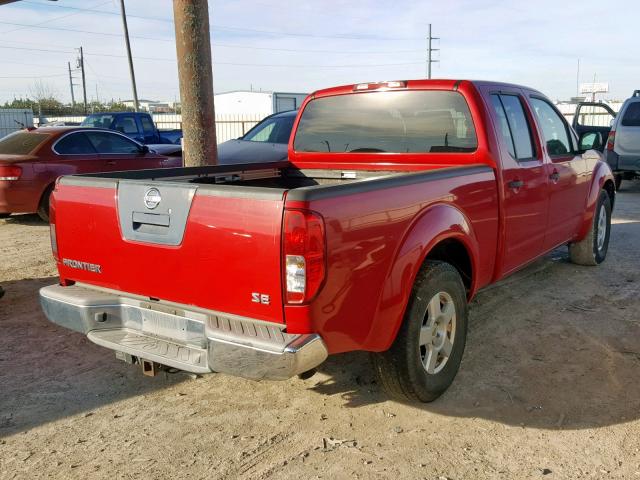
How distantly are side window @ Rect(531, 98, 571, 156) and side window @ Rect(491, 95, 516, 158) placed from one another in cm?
65

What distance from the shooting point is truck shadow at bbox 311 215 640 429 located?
3.38 metres

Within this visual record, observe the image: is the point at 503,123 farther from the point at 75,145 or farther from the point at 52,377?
the point at 75,145

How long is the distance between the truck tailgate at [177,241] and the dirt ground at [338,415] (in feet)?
2.54

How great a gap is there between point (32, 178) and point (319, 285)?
290 inches

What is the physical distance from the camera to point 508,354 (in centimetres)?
411

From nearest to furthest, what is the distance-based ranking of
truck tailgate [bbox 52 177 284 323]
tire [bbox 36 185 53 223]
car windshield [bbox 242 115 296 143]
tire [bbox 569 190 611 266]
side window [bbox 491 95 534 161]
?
truck tailgate [bbox 52 177 284 323], side window [bbox 491 95 534 161], tire [bbox 569 190 611 266], tire [bbox 36 185 53 223], car windshield [bbox 242 115 296 143]

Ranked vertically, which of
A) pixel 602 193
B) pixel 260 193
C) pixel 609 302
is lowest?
pixel 609 302

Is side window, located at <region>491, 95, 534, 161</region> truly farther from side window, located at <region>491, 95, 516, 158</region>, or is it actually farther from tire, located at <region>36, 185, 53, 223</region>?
tire, located at <region>36, 185, 53, 223</region>

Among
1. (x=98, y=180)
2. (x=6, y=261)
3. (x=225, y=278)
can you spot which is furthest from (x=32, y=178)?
(x=225, y=278)

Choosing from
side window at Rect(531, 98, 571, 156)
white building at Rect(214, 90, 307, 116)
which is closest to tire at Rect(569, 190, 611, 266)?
side window at Rect(531, 98, 571, 156)

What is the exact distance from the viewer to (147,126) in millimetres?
16484

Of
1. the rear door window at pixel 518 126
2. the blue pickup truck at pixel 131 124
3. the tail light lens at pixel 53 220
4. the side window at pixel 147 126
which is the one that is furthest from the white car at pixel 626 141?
the side window at pixel 147 126

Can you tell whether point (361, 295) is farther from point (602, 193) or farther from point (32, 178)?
point (32, 178)

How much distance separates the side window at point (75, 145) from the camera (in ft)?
29.7
